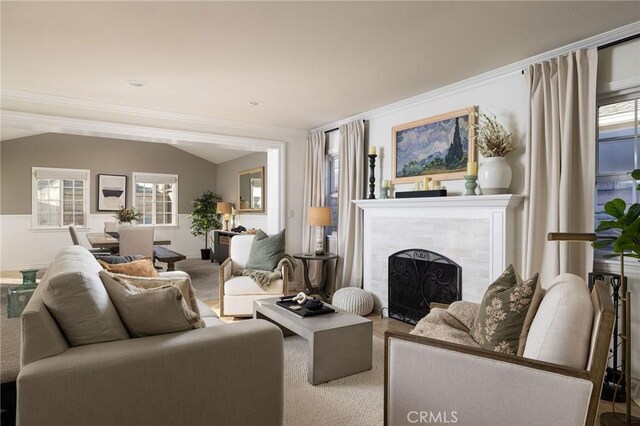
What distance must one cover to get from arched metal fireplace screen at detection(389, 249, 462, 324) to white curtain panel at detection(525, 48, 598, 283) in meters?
0.78

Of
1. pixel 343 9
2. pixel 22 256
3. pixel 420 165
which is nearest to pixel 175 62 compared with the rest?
pixel 343 9

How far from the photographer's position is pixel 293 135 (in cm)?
565

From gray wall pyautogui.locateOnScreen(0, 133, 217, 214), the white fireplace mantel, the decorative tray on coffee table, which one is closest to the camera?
the decorative tray on coffee table

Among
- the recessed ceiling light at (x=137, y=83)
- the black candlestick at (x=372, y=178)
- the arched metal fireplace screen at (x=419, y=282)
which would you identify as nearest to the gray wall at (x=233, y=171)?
the black candlestick at (x=372, y=178)

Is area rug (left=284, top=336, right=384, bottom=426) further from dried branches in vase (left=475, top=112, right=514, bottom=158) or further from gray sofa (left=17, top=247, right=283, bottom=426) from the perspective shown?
dried branches in vase (left=475, top=112, right=514, bottom=158)

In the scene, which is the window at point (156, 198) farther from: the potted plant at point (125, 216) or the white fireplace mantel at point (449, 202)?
the white fireplace mantel at point (449, 202)

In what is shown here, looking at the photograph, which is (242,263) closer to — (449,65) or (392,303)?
(392,303)

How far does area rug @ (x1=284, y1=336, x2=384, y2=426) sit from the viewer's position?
2139 mm

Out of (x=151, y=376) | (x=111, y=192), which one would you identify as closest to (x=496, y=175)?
(x=151, y=376)

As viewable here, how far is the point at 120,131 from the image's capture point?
459cm

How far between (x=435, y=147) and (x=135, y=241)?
426 centimetres

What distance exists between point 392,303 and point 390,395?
257 centimetres

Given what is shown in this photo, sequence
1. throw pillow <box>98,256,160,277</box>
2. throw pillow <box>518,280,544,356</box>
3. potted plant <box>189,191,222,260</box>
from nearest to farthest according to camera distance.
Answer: throw pillow <box>518,280,544,356</box>, throw pillow <box>98,256,160,277</box>, potted plant <box>189,191,222,260</box>

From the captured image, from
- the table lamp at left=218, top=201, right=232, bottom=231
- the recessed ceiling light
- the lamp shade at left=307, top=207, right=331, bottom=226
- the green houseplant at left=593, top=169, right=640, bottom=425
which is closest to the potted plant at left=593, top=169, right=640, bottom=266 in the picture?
the green houseplant at left=593, top=169, right=640, bottom=425
